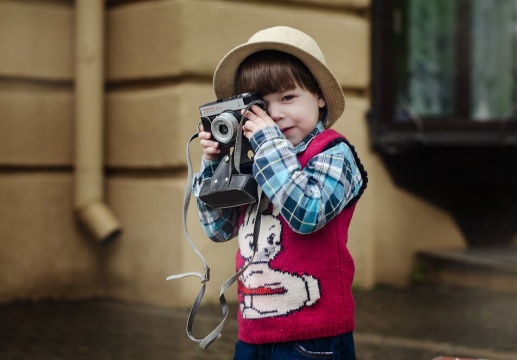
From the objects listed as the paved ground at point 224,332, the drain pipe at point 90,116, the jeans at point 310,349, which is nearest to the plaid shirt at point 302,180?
the jeans at point 310,349

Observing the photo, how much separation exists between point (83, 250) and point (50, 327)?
102cm

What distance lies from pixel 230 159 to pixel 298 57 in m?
0.33

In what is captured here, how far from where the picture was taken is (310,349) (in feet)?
7.80

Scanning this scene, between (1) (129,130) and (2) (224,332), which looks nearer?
(2) (224,332)

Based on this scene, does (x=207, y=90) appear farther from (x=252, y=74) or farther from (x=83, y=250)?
(x=252, y=74)

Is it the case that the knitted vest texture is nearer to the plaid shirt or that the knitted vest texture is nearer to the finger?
the plaid shirt

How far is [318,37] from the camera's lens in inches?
245

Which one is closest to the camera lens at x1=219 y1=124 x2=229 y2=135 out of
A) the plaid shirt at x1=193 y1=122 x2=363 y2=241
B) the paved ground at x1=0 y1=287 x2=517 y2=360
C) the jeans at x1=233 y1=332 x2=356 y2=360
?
the plaid shirt at x1=193 y1=122 x2=363 y2=241

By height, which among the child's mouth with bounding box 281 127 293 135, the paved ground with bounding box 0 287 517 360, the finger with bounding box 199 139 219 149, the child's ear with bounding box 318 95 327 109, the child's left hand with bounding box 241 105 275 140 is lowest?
the paved ground with bounding box 0 287 517 360

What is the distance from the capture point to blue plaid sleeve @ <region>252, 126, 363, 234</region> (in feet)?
7.43

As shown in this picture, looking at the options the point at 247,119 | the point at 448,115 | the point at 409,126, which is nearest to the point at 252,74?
the point at 247,119

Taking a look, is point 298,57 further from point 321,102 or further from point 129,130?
point 129,130

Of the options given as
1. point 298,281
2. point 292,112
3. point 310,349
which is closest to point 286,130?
point 292,112

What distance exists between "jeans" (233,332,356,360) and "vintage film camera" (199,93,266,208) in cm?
39
